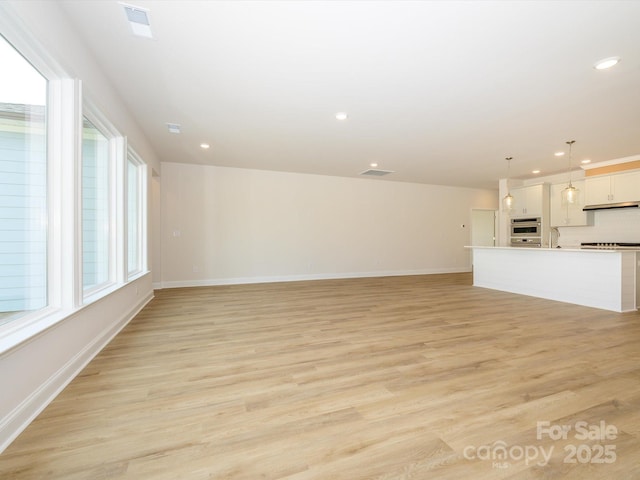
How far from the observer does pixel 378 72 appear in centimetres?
288

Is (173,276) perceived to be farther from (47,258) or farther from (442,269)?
(442,269)

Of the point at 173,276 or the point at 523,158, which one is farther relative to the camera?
the point at 173,276

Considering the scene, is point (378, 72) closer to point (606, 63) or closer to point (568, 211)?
point (606, 63)

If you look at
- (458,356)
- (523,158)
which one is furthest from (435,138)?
(458,356)

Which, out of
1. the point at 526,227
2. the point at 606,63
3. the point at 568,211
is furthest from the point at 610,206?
the point at 606,63

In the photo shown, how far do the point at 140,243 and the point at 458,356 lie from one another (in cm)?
496

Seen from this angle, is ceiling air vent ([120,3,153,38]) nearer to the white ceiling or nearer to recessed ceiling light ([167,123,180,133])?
the white ceiling

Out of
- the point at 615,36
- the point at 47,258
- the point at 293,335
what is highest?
the point at 615,36

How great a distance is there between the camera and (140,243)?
4938 mm

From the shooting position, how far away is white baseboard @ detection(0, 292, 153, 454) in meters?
1.56

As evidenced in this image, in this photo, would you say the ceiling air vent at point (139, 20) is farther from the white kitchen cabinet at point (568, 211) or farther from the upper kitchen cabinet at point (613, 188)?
the upper kitchen cabinet at point (613, 188)

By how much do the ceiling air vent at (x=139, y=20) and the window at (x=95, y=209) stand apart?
3.87 feet

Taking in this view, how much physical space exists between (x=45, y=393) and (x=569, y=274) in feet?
21.9

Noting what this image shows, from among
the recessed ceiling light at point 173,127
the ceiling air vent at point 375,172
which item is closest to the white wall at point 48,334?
the recessed ceiling light at point 173,127
